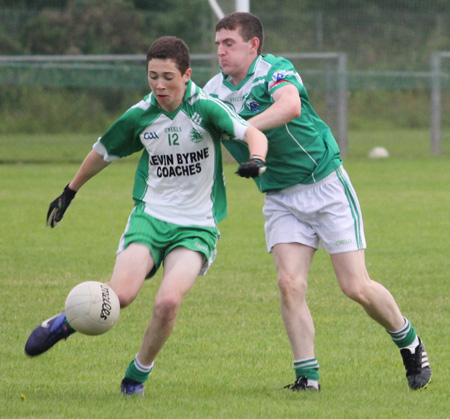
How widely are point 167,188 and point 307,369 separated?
1.21m

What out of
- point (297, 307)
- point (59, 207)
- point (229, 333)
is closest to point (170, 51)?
point (59, 207)

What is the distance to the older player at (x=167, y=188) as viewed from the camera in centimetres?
487

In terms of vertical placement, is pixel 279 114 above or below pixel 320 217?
above

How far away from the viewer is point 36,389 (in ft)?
17.2

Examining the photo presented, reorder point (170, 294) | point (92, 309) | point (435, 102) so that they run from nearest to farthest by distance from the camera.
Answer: point (92, 309) < point (170, 294) < point (435, 102)

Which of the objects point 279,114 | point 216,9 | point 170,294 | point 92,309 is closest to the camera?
point 92,309

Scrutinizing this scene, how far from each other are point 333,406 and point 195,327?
212 centimetres

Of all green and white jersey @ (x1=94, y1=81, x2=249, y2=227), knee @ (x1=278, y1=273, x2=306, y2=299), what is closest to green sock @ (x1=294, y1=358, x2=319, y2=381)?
knee @ (x1=278, y1=273, x2=306, y2=299)

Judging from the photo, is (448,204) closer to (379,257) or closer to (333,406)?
(379,257)

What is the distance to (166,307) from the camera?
4.83 meters

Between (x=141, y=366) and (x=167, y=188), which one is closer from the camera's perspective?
(x=141, y=366)

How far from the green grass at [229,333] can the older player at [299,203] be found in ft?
0.90

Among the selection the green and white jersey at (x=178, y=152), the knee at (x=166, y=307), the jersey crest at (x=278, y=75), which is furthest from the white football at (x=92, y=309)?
the jersey crest at (x=278, y=75)

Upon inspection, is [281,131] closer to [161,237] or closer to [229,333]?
[161,237]
